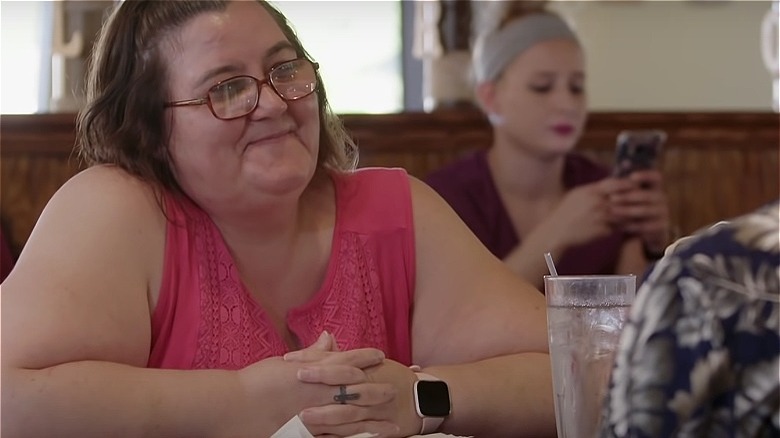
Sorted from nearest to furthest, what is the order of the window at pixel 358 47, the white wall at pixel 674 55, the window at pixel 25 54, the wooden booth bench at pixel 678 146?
the wooden booth bench at pixel 678 146 → the window at pixel 25 54 → the window at pixel 358 47 → the white wall at pixel 674 55

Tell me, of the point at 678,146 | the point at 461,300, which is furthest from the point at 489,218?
the point at 461,300

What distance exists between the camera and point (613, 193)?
241 cm

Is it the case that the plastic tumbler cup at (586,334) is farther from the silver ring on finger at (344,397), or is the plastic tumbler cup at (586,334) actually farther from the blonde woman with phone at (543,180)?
the blonde woman with phone at (543,180)

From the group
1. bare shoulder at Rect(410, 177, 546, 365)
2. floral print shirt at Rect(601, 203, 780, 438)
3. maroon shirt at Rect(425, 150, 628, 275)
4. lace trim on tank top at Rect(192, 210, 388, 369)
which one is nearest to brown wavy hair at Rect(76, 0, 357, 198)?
lace trim on tank top at Rect(192, 210, 388, 369)

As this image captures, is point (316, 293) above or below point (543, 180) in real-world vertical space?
below

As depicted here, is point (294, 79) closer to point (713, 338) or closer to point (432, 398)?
point (432, 398)

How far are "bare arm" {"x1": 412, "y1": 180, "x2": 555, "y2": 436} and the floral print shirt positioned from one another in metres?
0.73

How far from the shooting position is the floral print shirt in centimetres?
50

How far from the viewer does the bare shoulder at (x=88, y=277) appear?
119cm

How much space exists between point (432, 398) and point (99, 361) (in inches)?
14.3

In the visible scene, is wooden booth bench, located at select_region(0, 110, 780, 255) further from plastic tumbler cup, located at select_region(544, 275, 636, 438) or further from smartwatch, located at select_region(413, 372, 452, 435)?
plastic tumbler cup, located at select_region(544, 275, 636, 438)

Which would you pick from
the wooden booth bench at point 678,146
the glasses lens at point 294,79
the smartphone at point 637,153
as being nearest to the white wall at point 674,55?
the wooden booth bench at point 678,146

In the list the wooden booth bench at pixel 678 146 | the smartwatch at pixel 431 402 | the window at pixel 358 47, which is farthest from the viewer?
the window at pixel 358 47

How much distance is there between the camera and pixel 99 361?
120 centimetres
